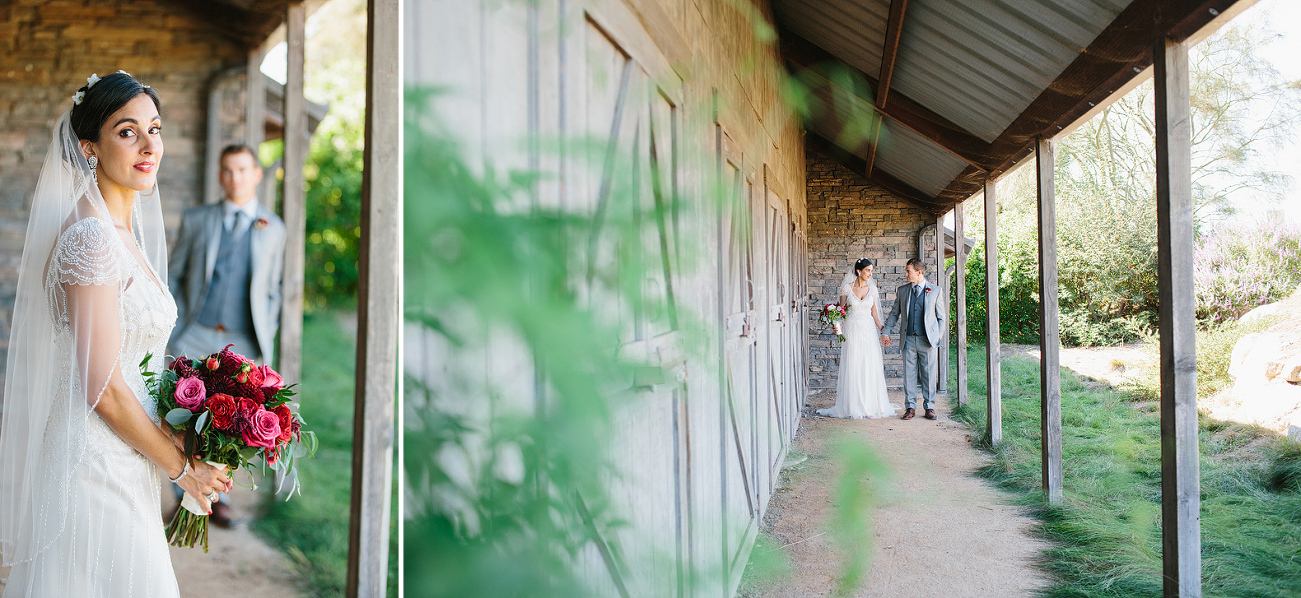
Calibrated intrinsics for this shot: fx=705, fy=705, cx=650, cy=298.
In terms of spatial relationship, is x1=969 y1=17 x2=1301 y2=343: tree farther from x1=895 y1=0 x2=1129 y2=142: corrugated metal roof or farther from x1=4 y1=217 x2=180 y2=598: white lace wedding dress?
x1=4 y1=217 x2=180 y2=598: white lace wedding dress

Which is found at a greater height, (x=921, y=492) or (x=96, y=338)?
(x=96, y=338)

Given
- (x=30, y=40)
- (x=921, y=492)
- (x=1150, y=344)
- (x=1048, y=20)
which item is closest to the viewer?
(x=30, y=40)

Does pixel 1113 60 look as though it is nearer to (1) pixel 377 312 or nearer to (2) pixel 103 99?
(1) pixel 377 312

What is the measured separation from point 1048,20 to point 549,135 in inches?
118

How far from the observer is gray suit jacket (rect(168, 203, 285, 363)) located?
0.73m

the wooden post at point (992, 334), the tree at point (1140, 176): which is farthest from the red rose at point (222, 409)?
the tree at point (1140, 176)

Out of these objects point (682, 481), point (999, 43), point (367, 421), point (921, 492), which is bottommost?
point (921, 492)

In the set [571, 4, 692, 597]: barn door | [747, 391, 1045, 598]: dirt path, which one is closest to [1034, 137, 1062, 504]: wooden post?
[747, 391, 1045, 598]: dirt path

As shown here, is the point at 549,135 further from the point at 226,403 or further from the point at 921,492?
the point at 921,492

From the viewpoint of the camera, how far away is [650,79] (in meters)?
2.20

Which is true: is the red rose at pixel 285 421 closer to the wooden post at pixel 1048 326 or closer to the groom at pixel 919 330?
the wooden post at pixel 1048 326

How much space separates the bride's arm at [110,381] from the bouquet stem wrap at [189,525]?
0.04ft

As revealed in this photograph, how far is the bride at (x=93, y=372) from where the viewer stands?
75 cm

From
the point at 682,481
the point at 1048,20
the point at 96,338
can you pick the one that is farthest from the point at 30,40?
the point at 1048,20
